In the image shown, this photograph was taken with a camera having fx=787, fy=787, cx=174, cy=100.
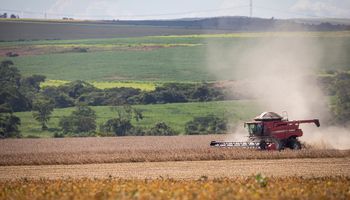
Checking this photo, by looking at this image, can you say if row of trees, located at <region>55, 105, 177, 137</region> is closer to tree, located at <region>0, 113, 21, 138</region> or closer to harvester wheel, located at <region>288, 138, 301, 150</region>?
tree, located at <region>0, 113, 21, 138</region>

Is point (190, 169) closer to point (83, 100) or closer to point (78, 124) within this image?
point (78, 124)

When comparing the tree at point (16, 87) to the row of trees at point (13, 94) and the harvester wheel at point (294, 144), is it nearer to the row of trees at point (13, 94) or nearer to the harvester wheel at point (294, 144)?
the row of trees at point (13, 94)

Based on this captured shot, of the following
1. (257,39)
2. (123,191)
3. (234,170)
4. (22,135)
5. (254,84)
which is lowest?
(123,191)

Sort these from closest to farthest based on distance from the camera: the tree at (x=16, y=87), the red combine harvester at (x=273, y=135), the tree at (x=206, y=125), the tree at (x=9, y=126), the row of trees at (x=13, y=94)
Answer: the red combine harvester at (x=273, y=135) → the tree at (x=9, y=126) → the tree at (x=206, y=125) → the row of trees at (x=13, y=94) → the tree at (x=16, y=87)

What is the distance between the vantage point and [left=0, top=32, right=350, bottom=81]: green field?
104 metres

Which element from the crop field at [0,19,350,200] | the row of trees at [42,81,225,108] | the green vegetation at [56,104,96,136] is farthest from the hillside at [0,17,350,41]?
the green vegetation at [56,104,96,136]

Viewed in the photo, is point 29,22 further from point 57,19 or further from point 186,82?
point 186,82

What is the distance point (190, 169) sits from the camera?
1364 inches

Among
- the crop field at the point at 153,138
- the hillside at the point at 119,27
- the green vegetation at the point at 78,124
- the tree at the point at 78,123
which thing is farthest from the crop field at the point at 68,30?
the tree at the point at 78,123

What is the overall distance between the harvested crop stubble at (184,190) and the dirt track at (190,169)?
4863mm

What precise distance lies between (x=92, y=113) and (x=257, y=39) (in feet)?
104

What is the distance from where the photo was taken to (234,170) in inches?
1325

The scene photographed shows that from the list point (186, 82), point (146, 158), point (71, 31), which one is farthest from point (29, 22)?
point (146, 158)

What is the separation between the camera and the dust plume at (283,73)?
57225 millimetres
